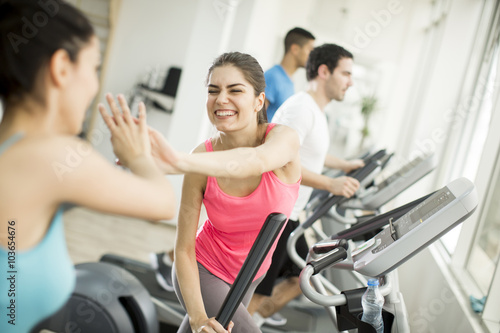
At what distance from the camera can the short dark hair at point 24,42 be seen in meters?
0.61

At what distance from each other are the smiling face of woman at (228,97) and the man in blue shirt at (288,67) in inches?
46.4

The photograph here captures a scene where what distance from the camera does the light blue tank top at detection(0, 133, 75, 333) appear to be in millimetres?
636

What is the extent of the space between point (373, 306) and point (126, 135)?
68cm

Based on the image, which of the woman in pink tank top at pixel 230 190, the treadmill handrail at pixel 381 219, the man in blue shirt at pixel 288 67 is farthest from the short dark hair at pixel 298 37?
the treadmill handrail at pixel 381 219

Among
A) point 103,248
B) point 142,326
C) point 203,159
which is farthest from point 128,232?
point 203,159

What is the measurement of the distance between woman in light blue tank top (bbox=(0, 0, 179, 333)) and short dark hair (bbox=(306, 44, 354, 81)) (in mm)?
1168

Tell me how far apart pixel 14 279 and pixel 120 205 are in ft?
0.54

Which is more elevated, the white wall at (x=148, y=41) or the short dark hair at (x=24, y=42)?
the white wall at (x=148, y=41)

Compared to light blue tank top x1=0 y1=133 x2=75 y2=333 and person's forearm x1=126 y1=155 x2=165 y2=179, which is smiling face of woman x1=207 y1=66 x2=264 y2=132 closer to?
person's forearm x1=126 y1=155 x2=165 y2=179

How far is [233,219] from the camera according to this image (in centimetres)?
123

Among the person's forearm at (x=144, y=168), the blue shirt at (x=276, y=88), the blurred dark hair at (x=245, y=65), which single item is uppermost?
the blue shirt at (x=276, y=88)

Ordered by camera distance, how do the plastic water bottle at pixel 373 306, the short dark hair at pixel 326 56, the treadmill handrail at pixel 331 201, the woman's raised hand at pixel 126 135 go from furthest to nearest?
1. the treadmill handrail at pixel 331 201
2. the short dark hair at pixel 326 56
3. the plastic water bottle at pixel 373 306
4. the woman's raised hand at pixel 126 135

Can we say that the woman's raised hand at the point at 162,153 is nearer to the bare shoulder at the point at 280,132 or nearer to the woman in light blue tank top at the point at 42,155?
the woman in light blue tank top at the point at 42,155

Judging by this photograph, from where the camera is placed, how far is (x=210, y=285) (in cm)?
A: 127
